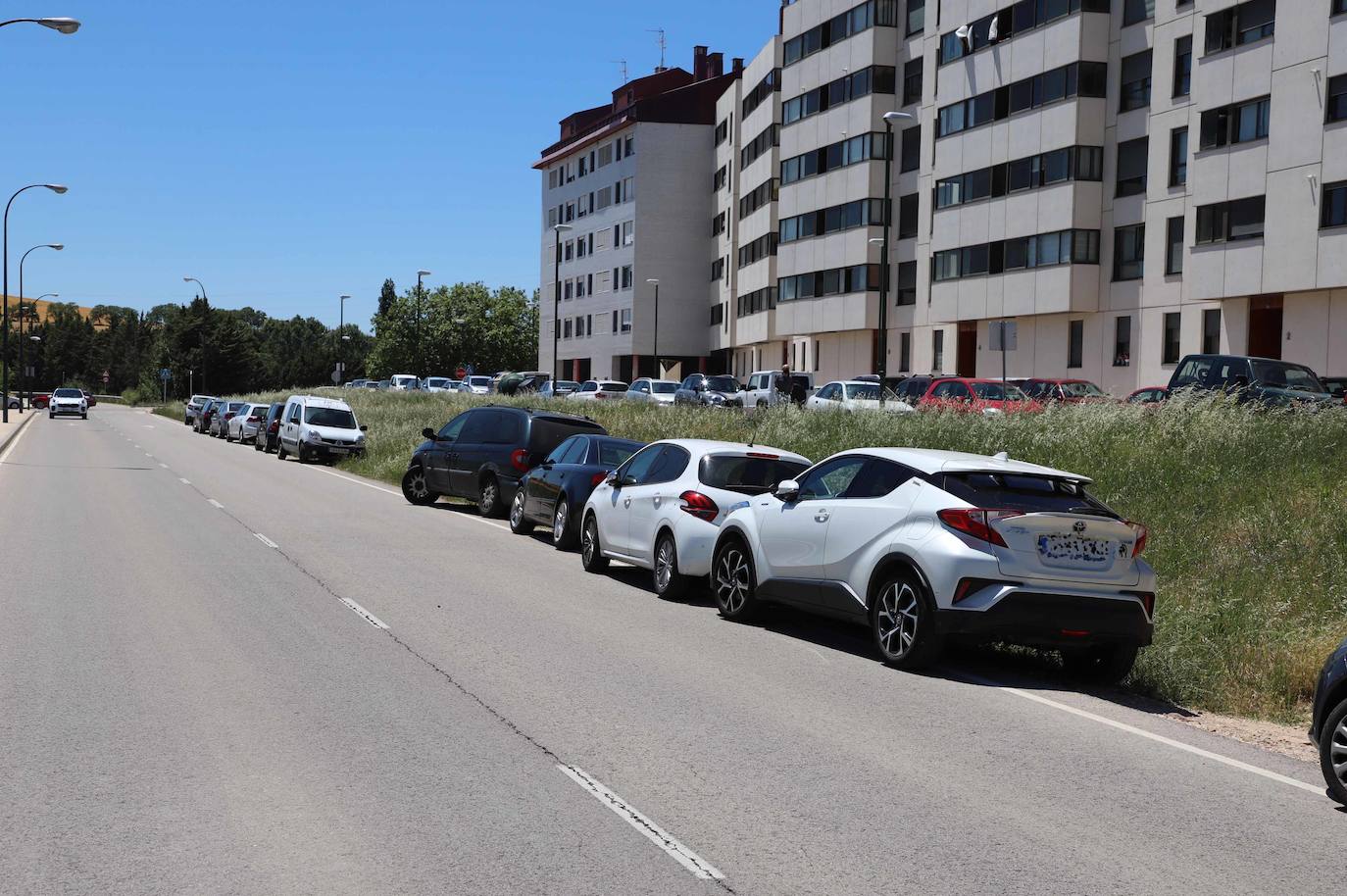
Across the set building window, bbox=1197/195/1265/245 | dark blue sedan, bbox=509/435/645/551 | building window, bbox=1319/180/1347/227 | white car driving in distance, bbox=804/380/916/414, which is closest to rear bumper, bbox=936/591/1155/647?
dark blue sedan, bbox=509/435/645/551

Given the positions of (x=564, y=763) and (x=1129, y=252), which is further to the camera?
(x=1129, y=252)

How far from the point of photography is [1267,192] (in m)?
39.8

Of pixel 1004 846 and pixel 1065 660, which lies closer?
pixel 1004 846

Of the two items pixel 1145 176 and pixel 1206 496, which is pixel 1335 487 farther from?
pixel 1145 176

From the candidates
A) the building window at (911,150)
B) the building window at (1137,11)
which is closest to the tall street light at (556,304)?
the building window at (911,150)

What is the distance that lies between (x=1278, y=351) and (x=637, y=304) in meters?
50.9

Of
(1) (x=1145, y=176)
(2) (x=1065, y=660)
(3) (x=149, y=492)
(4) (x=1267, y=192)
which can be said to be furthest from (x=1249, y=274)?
(2) (x=1065, y=660)

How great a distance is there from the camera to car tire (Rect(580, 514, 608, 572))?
15.5 metres

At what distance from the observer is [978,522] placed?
9.40 meters

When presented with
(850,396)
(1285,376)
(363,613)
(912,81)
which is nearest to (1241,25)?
(850,396)

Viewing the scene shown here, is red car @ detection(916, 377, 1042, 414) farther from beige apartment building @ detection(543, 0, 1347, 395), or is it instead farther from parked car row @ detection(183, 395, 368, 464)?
parked car row @ detection(183, 395, 368, 464)

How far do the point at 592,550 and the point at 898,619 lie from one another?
6.24 m

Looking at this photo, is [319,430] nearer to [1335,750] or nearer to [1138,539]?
[1138,539]

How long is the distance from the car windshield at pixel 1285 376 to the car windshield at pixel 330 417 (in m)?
22.8
